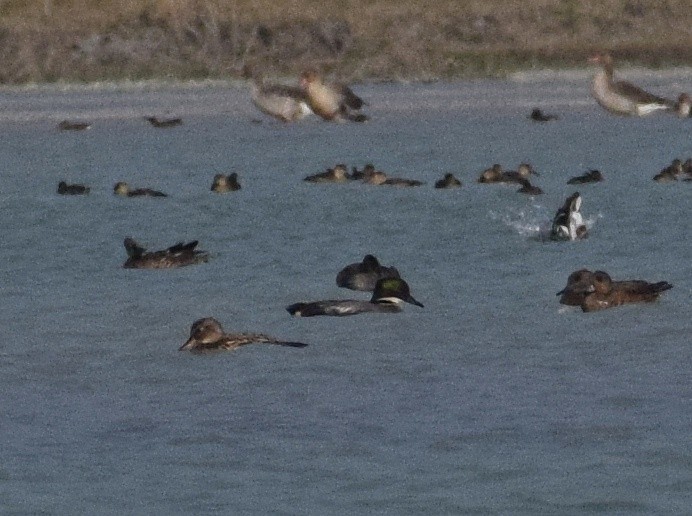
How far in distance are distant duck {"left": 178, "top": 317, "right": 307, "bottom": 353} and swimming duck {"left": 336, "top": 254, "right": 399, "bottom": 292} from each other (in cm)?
221

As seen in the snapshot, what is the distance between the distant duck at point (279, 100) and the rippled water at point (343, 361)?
9.72 m

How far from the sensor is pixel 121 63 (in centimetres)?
5194

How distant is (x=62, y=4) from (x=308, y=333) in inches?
1963

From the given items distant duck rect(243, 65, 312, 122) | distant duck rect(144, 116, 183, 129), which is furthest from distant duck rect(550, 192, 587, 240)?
distant duck rect(144, 116, 183, 129)

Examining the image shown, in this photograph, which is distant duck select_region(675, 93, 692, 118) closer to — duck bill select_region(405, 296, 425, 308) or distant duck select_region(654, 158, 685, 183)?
distant duck select_region(654, 158, 685, 183)

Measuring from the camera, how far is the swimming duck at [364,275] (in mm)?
13891

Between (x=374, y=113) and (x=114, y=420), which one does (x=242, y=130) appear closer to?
(x=374, y=113)

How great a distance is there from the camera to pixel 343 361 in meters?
11.0

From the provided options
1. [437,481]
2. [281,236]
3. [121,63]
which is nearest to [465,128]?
[281,236]

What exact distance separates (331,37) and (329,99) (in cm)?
2099

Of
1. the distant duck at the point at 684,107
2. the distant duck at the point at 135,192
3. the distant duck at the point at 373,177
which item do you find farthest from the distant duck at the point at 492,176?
the distant duck at the point at 684,107

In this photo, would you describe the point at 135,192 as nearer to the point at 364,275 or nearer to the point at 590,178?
the point at 590,178

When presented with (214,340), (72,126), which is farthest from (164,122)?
(214,340)

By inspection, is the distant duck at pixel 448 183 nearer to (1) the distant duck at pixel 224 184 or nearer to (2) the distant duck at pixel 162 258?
(1) the distant duck at pixel 224 184
